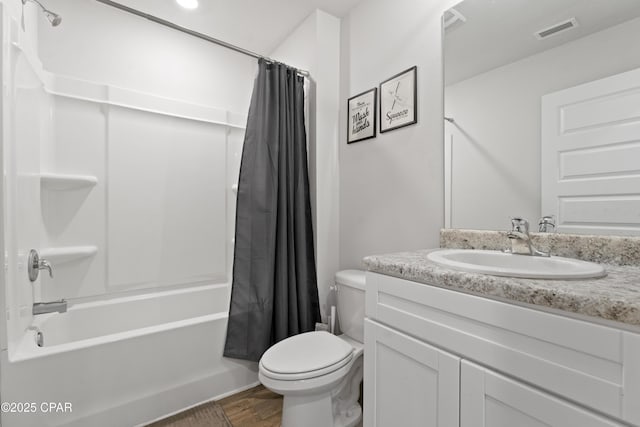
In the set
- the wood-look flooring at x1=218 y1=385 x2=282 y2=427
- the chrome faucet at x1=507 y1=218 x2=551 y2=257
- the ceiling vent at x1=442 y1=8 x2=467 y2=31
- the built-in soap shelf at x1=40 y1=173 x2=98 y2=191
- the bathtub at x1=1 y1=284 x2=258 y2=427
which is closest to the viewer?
the chrome faucet at x1=507 y1=218 x2=551 y2=257

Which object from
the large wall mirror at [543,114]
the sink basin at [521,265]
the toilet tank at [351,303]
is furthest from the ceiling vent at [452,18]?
the toilet tank at [351,303]

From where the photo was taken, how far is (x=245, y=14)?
2.02 metres

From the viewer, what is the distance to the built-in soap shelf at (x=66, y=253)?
5.56ft

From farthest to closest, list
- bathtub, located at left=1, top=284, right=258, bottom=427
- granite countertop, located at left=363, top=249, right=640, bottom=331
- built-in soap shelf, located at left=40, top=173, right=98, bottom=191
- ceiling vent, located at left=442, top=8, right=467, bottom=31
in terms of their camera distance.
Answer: built-in soap shelf, located at left=40, top=173, right=98, bottom=191 < ceiling vent, located at left=442, top=8, right=467, bottom=31 < bathtub, located at left=1, top=284, right=258, bottom=427 < granite countertop, located at left=363, top=249, right=640, bottom=331

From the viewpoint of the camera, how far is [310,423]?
1224 millimetres

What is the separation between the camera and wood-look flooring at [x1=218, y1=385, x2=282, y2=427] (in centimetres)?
147

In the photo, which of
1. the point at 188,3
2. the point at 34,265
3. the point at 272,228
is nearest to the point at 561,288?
the point at 272,228

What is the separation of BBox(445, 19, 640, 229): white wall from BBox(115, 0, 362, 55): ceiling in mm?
1154

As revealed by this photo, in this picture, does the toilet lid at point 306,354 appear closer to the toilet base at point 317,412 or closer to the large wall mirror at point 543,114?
the toilet base at point 317,412

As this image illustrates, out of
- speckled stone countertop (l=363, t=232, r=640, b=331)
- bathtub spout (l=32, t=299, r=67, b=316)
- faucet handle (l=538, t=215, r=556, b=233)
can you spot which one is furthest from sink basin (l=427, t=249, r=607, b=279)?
bathtub spout (l=32, t=299, r=67, b=316)

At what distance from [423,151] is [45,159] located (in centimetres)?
222

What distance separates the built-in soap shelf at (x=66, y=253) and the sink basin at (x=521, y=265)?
203 cm

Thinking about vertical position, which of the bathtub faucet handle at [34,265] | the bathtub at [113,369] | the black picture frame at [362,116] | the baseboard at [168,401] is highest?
the black picture frame at [362,116]

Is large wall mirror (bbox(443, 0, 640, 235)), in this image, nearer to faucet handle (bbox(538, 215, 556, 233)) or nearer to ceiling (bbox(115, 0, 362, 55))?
faucet handle (bbox(538, 215, 556, 233))
